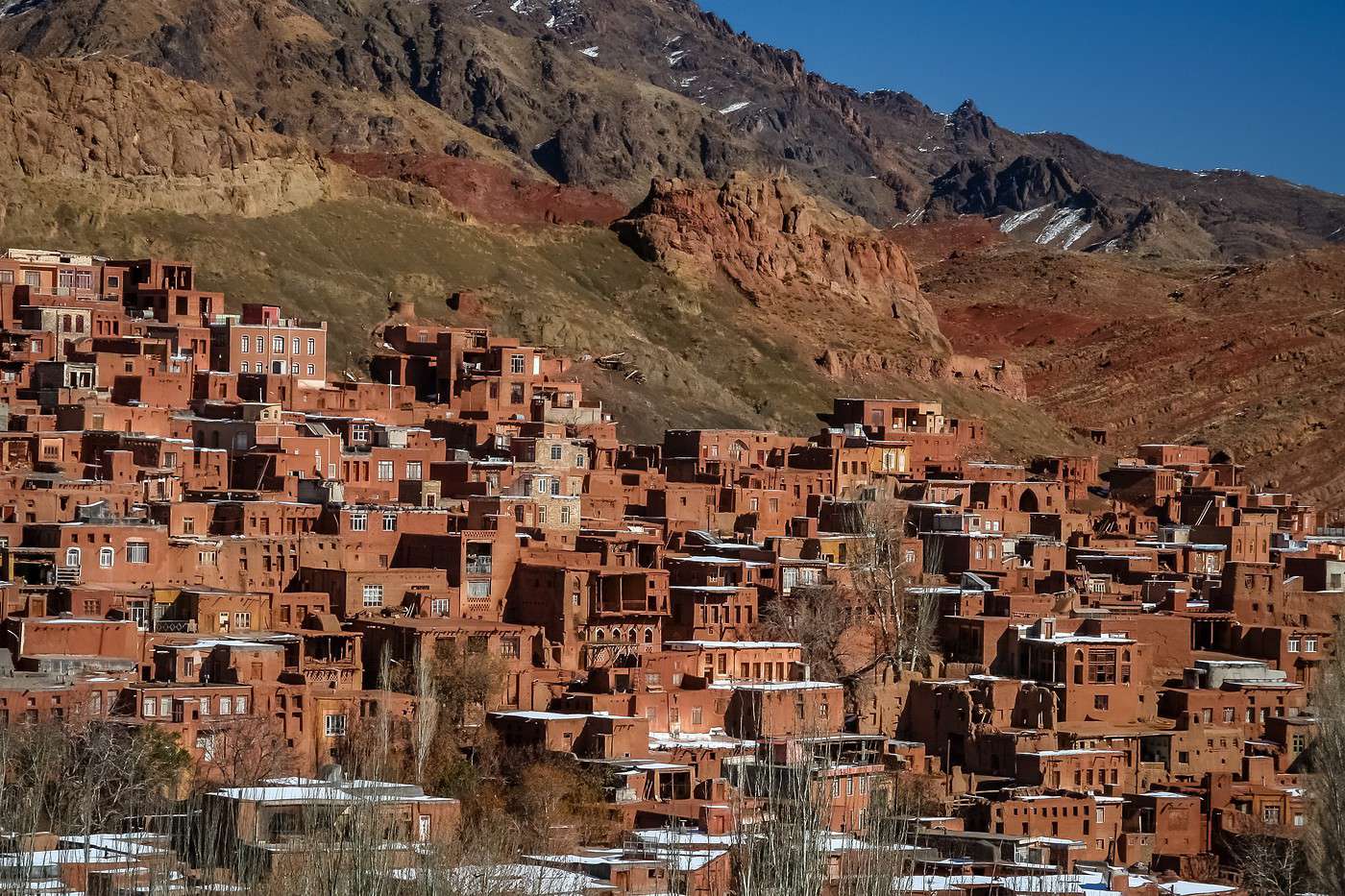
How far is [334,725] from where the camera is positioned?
4994 cm

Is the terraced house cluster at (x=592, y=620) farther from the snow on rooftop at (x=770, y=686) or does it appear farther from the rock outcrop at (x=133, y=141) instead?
the rock outcrop at (x=133, y=141)

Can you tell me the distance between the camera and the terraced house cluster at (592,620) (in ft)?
152

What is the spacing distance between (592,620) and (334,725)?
26.5 ft

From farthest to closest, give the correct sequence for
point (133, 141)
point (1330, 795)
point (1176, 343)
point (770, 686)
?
point (1176, 343) < point (133, 141) < point (770, 686) < point (1330, 795)

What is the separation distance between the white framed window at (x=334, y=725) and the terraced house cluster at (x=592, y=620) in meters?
0.07

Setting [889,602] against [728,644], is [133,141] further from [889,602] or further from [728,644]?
[728,644]

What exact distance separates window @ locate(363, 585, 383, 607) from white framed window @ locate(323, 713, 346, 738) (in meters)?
5.81

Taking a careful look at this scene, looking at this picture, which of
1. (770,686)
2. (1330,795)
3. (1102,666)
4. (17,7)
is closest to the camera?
(1330,795)

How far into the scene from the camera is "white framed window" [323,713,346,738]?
4975 centimetres

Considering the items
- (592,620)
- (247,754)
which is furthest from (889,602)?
(247,754)

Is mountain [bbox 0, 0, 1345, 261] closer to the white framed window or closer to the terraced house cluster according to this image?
the terraced house cluster

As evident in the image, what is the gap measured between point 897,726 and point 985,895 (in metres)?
14.6

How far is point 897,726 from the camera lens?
190 feet

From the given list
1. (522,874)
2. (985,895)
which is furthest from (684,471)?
(522,874)
